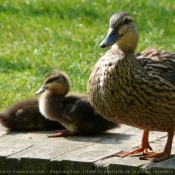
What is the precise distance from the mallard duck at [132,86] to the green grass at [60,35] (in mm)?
2444

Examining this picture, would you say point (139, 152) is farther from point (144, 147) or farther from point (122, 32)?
point (122, 32)

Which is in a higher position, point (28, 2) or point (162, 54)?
point (28, 2)

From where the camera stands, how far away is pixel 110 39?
19.6ft

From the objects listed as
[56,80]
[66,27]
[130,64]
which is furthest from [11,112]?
[66,27]

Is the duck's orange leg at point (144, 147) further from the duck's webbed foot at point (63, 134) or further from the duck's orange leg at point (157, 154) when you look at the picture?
the duck's webbed foot at point (63, 134)

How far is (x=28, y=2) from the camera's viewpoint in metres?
13.2

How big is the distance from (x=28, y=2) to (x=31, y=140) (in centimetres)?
674

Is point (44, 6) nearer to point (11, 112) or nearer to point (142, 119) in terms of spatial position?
point (11, 112)

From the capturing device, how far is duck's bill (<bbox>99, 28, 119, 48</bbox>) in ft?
19.5

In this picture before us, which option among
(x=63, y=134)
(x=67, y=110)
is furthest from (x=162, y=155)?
(x=67, y=110)

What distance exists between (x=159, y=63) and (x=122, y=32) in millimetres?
400

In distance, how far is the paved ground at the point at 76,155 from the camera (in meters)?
5.83

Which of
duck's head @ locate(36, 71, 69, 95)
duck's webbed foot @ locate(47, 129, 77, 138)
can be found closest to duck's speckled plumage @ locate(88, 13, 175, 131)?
duck's webbed foot @ locate(47, 129, 77, 138)

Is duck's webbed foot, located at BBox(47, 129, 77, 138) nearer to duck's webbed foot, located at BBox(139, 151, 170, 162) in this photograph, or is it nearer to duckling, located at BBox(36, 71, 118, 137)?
duckling, located at BBox(36, 71, 118, 137)
